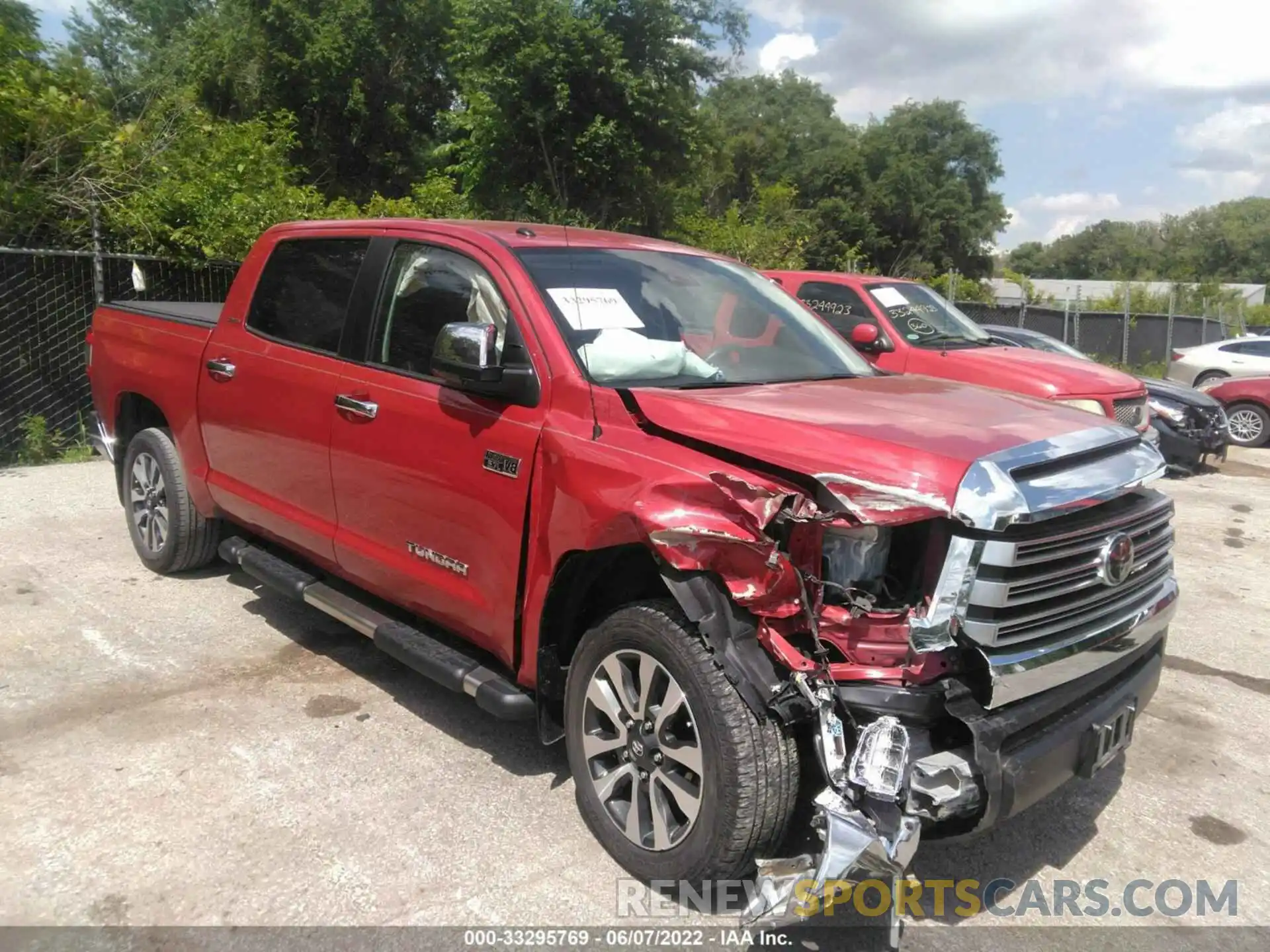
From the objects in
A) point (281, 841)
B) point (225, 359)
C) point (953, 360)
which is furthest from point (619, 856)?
point (953, 360)

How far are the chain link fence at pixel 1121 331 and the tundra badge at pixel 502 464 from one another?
67.4ft

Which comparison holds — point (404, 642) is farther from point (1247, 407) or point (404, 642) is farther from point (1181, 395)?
point (1247, 407)

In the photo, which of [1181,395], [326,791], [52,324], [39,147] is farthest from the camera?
[1181,395]

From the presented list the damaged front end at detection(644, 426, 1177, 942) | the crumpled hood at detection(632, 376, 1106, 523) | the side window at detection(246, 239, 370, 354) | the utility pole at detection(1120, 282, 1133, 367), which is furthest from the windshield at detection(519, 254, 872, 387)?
the utility pole at detection(1120, 282, 1133, 367)

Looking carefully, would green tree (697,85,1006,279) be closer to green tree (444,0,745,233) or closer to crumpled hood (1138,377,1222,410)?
green tree (444,0,745,233)

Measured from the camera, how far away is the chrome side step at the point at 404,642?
3.37 metres

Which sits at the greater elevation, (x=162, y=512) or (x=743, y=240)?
(x=743, y=240)

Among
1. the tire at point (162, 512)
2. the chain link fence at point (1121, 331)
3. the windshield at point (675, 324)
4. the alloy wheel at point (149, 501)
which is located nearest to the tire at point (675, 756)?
the windshield at point (675, 324)

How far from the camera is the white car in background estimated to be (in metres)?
15.9

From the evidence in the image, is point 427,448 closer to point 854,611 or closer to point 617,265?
point 617,265

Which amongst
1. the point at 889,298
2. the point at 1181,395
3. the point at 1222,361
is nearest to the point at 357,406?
the point at 889,298

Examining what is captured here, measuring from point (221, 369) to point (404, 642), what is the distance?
1.98 metres

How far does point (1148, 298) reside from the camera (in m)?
30.5

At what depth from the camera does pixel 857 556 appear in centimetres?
280
